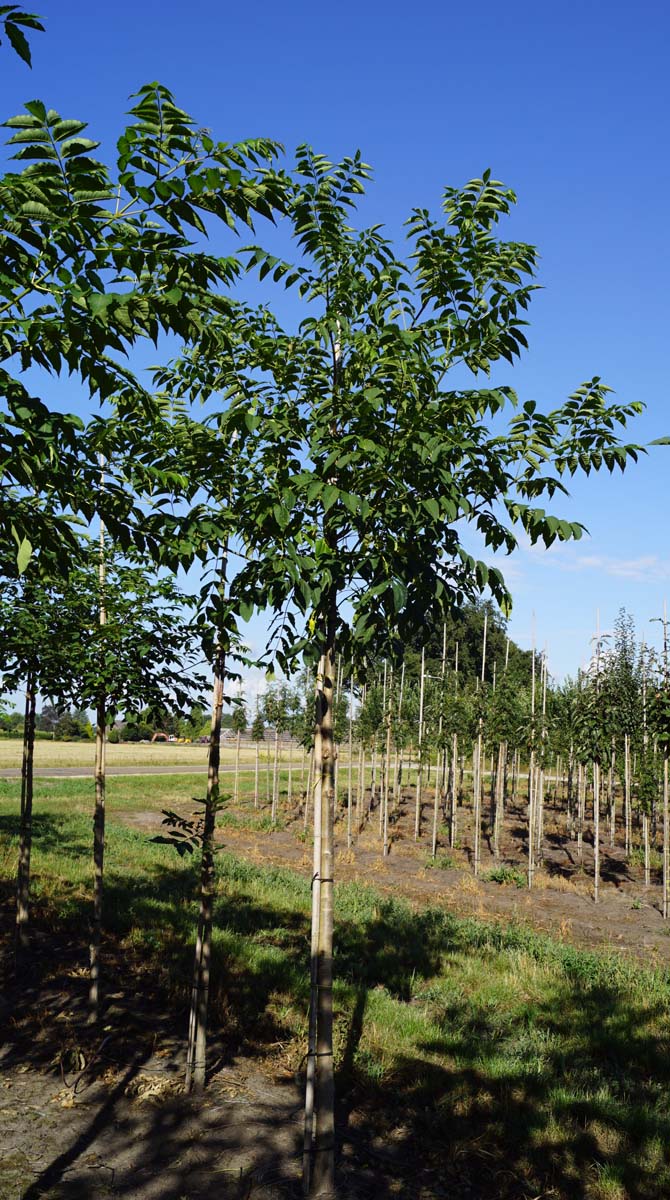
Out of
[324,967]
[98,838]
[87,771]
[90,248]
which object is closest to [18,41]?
[90,248]

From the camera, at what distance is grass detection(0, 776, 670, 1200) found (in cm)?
638

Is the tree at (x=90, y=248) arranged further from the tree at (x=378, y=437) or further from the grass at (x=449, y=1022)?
the grass at (x=449, y=1022)

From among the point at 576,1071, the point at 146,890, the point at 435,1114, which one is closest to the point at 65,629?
the point at 435,1114

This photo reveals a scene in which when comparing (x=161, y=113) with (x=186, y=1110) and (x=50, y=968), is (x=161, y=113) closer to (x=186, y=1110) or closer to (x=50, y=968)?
(x=186, y=1110)

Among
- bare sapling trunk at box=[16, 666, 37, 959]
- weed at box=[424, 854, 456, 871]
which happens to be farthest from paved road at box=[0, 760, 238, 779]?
bare sapling trunk at box=[16, 666, 37, 959]

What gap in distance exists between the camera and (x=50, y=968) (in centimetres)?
1000

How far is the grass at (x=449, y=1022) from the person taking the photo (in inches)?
251

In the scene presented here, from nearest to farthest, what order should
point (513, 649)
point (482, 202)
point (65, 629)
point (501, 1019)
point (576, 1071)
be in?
point (482, 202) < point (576, 1071) < point (65, 629) < point (501, 1019) < point (513, 649)

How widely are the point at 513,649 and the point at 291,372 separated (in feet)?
283

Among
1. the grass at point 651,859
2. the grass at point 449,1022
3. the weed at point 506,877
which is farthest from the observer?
the grass at point 651,859

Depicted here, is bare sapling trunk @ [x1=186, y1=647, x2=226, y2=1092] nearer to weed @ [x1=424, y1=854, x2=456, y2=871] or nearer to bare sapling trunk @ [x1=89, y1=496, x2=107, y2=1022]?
bare sapling trunk @ [x1=89, y1=496, x2=107, y2=1022]

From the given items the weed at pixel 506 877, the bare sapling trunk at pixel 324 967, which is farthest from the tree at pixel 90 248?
the weed at pixel 506 877

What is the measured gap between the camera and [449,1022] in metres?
9.50

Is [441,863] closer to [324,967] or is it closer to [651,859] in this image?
[651,859]
